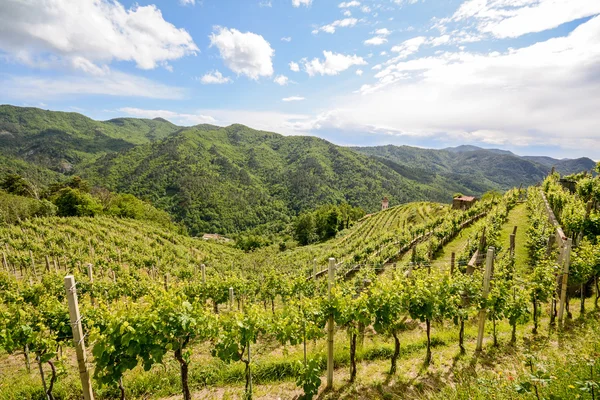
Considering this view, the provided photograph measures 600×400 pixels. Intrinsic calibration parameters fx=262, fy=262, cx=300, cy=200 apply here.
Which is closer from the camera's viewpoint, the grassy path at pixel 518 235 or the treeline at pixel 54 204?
the grassy path at pixel 518 235

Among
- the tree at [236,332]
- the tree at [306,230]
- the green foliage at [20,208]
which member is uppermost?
the tree at [236,332]

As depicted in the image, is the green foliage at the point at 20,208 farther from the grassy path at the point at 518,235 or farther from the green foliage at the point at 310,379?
the grassy path at the point at 518,235

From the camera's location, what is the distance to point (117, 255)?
2223cm

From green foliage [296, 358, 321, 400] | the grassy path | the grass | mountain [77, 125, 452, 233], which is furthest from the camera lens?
mountain [77, 125, 452, 233]

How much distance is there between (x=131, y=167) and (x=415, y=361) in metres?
161

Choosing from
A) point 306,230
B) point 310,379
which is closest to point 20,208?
point 310,379

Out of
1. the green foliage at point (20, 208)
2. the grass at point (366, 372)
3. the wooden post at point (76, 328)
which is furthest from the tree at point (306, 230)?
the wooden post at point (76, 328)

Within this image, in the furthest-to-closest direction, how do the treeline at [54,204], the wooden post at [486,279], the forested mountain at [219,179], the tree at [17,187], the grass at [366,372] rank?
the forested mountain at [219,179]
the tree at [17,187]
the treeline at [54,204]
the wooden post at [486,279]
the grass at [366,372]

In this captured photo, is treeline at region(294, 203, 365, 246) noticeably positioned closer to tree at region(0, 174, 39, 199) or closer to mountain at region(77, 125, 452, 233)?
mountain at region(77, 125, 452, 233)

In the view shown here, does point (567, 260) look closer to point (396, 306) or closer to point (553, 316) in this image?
point (553, 316)

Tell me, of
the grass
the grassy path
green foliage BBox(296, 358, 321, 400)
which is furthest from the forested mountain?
green foliage BBox(296, 358, 321, 400)

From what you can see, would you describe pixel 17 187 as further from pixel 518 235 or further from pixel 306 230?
pixel 518 235

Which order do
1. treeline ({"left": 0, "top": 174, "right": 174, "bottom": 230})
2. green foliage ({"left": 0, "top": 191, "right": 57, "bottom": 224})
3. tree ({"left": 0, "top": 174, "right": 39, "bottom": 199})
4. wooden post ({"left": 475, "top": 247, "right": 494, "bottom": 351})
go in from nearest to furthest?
wooden post ({"left": 475, "top": 247, "right": 494, "bottom": 351}) → green foliage ({"left": 0, "top": 191, "right": 57, "bottom": 224}) → treeline ({"left": 0, "top": 174, "right": 174, "bottom": 230}) → tree ({"left": 0, "top": 174, "right": 39, "bottom": 199})


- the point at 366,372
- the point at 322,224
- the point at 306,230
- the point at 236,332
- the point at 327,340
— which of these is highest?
the point at 236,332
